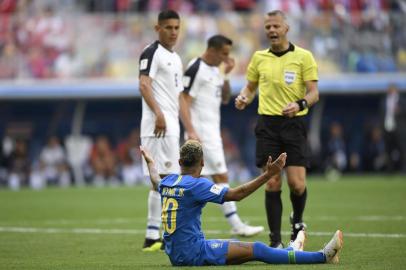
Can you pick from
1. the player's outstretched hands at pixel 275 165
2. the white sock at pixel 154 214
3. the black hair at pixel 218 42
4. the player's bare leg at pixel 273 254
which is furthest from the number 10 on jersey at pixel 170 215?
the black hair at pixel 218 42

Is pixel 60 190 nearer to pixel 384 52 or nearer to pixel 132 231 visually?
pixel 384 52

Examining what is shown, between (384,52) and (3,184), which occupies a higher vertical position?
(384,52)

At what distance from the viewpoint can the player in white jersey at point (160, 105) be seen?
11.8 metres

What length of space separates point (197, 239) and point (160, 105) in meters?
3.26

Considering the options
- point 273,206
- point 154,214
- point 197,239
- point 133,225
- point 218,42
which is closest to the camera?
point 197,239

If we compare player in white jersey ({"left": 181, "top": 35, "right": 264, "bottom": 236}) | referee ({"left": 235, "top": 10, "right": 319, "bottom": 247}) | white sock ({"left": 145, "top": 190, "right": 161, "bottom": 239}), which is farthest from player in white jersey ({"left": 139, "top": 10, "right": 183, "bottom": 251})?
player in white jersey ({"left": 181, "top": 35, "right": 264, "bottom": 236})

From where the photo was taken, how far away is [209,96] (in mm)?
14141

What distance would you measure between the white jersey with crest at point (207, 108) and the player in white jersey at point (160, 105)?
Answer: 1.57 meters

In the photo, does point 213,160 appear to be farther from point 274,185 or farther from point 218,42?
point 274,185

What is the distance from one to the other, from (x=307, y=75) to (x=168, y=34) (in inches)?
73.3

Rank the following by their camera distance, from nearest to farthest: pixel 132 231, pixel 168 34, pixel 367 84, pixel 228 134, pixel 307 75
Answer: pixel 307 75, pixel 168 34, pixel 132 231, pixel 367 84, pixel 228 134

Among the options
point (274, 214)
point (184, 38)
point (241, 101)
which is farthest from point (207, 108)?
point (184, 38)

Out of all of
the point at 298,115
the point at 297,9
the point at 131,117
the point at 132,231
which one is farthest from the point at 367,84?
the point at 298,115

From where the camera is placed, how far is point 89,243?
1245 centimetres
